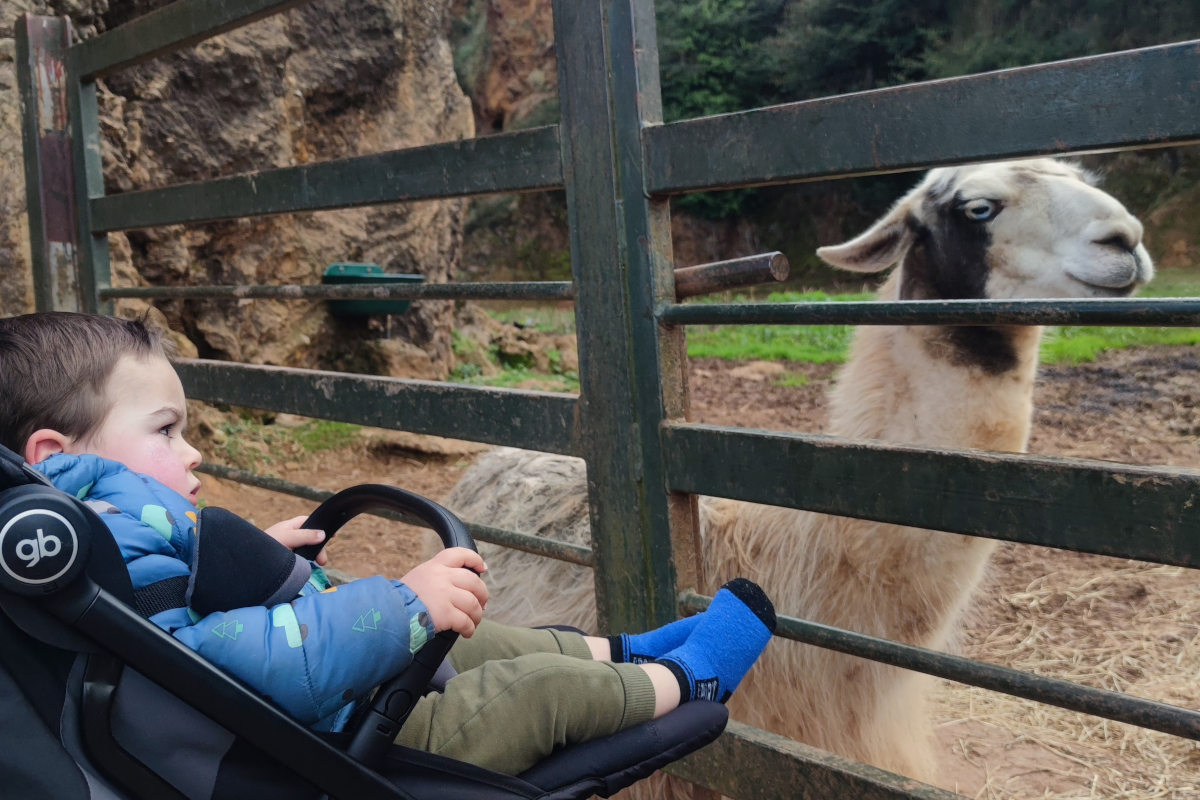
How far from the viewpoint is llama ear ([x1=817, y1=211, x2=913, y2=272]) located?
286 centimetres

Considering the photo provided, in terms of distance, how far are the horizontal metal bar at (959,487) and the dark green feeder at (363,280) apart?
4812 mm

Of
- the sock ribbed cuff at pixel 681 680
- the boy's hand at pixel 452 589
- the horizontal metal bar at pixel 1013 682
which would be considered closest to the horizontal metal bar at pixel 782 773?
the horizontal metal bar at pixel 1013 682

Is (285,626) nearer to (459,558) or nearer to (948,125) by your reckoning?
(459,558)

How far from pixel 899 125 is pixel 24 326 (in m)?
1.26

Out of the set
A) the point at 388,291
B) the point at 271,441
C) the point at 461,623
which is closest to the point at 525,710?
the point at 461,623

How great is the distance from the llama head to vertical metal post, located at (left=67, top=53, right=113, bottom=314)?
2.33 m

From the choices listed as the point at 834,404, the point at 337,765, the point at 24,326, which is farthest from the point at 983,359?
the point at 24,326

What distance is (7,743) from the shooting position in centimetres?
102

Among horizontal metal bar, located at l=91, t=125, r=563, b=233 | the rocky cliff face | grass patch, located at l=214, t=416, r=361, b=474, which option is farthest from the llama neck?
the rocky cliff face

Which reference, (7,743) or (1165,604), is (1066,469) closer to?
(7,743)

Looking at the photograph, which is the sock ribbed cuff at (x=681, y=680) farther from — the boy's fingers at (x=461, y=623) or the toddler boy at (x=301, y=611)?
the boy's fingers at (x=461, y=623)

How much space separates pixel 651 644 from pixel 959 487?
525 mm

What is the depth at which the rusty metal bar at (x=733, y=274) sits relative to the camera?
1.69 metres

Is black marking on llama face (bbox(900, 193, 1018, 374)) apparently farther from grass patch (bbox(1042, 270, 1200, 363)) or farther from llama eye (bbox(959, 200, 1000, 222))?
grass patch (bbox(1042, 270, 1200, 363))
